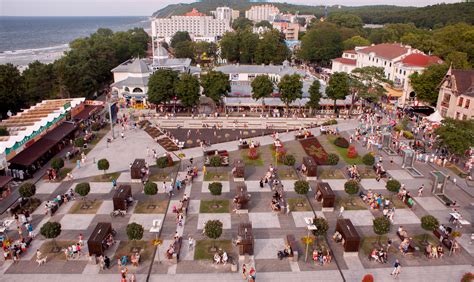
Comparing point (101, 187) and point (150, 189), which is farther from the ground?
point (150, 189)

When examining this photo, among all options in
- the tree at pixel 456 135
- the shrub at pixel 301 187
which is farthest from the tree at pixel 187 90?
the tree at pixel 456 135

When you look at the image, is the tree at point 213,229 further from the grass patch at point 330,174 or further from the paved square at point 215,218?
the grass patch at point 330,174

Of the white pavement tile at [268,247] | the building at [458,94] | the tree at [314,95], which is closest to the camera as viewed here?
the white pavement tile at [268,247]

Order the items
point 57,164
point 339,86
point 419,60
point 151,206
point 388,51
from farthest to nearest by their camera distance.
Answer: point 388,51
point 419,60
point 339,86
point 57,164
point 151,206

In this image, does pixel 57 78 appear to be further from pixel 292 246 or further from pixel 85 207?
pixel 292 246

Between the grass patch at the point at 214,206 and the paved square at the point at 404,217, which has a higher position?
the grass patch at the point at 214,206

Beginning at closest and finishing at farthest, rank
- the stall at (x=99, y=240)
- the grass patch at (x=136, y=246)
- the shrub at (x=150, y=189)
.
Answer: the stall at (x=99, y=240) → the grass patch at (x=136, y=246) → the shrub at (x=150, y=189)

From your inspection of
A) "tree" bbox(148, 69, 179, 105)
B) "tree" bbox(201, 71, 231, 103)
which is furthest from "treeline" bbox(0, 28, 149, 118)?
"tree" bbox(201, 71, 231, 103)

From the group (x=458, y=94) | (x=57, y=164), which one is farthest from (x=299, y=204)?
(x=458, y=94)

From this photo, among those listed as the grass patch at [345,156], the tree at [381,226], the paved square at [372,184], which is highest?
the tree at [381,226]
